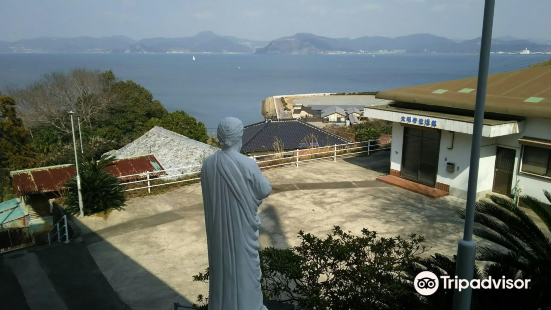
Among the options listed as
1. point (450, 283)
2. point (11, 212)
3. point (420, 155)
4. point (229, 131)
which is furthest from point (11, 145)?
point (450, 283)

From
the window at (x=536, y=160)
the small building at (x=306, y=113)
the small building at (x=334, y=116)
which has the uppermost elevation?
the window at (x=536, y=160)

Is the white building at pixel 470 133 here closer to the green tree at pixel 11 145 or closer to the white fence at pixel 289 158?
the white fence at pixel 289 158

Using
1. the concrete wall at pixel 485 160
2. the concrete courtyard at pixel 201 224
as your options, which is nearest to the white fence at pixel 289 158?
the concrete courtyard at pixel 201 224

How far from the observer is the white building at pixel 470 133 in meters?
11.7

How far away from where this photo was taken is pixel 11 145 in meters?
24.9

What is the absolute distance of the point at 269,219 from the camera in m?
11.2

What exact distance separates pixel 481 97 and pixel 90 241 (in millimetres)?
8906

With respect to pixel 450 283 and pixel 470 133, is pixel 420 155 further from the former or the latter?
pixel 450 283

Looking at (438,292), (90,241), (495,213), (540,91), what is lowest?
(90,241)

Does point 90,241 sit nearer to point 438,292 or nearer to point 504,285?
point 438,292

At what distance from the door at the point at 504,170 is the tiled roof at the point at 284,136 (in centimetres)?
840

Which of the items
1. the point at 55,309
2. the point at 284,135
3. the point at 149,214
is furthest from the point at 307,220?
the point at 284,135

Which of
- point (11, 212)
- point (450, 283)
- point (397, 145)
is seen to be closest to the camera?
point (450, 283)

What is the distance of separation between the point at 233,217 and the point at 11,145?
26.2 metres
